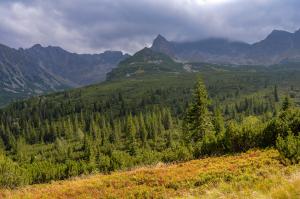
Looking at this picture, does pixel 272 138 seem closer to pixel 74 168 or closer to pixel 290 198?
pixel 290 198

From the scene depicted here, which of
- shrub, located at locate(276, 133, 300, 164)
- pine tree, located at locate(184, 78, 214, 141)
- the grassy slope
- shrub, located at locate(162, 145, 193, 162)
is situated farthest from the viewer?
pine tree, located at locate(184, 78, 214, 141)

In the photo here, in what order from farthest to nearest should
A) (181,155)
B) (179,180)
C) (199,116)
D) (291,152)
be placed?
(199,116) < (181,155) < (291,152) < (179,180)

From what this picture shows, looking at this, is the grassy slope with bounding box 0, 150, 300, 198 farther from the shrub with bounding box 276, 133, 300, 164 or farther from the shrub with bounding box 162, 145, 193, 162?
the shrub with bounding box 162, 145, 193, 162

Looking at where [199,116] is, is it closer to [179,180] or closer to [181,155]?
[181,155]

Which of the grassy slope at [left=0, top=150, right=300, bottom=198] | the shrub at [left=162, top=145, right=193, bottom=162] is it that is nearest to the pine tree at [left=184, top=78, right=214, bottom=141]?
the shrub at [left=162, top=145, right=193, bottom=162]

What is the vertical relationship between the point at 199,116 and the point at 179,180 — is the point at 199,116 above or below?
below

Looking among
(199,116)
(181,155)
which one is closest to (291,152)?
(181,155)

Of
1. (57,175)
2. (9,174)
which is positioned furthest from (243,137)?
(57,175)

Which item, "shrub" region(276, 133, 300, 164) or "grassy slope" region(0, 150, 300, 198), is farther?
"shrub" region(276, 133, 300, 164)

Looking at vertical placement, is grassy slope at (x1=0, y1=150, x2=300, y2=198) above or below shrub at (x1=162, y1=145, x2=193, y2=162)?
above

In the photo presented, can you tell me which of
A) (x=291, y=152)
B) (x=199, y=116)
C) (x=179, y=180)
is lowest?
(x=199, y=116)

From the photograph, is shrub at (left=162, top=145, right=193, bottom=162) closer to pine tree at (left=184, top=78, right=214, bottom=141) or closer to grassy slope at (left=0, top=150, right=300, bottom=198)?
grassy slope at (left=0, top=150, right=300, bottom=198)

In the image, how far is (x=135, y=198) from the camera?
2106 cm

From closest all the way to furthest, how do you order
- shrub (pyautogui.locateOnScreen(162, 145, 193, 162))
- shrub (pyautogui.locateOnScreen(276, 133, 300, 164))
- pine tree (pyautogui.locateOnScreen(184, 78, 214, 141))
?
shrub (pyautogui.locateOnScreen(276, 133, 300, 164)) → shrub (pyautogui.locateOnScreen(162, 145, 193, 162)) → pine tree (pyautogui.locateOnScreen(184, 78, 214, 141))
